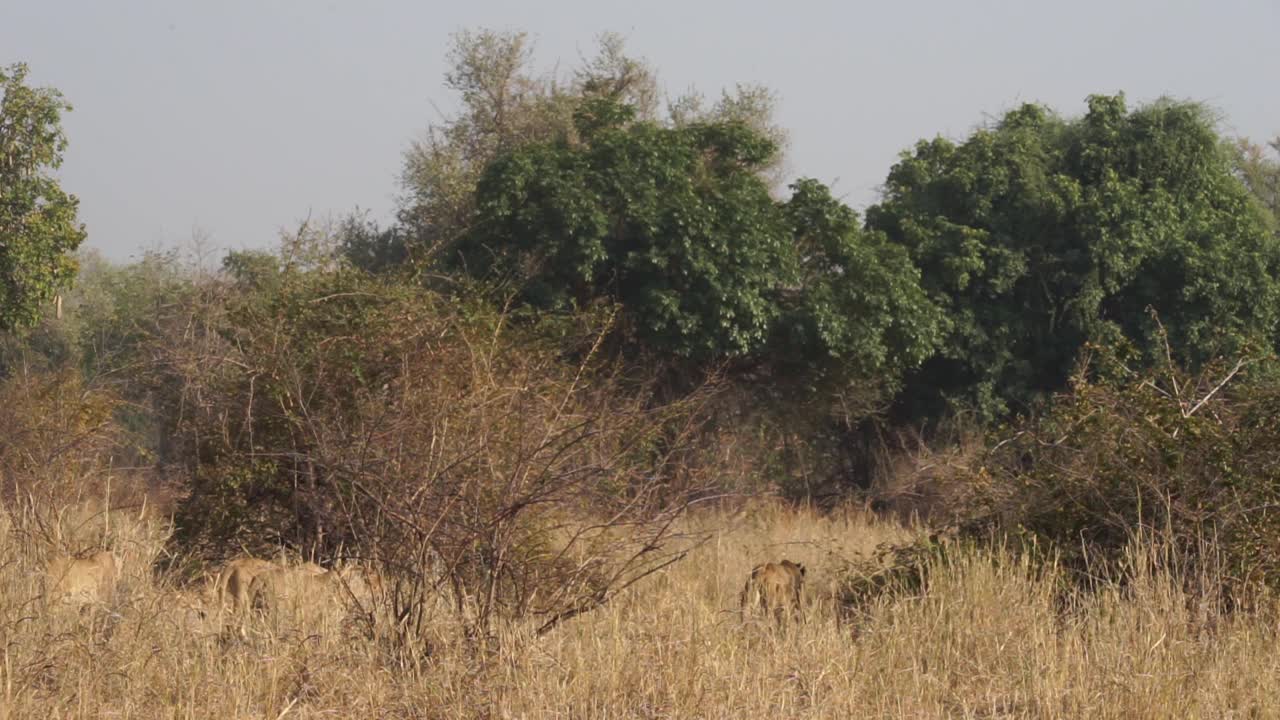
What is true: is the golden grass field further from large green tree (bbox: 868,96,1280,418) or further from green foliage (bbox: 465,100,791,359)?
large green tree (bbox: 868,96,1280,418)

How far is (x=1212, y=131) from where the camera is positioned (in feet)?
64.4

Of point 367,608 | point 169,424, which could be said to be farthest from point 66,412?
point 367,608

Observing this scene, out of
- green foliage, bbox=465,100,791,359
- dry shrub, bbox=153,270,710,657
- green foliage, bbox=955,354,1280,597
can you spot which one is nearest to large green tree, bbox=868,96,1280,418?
green foliage, bbox=465,100,791,359

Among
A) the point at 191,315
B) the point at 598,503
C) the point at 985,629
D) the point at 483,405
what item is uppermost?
the point at 191,315

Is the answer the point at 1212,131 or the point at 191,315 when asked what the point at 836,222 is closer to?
the point at 1212,131

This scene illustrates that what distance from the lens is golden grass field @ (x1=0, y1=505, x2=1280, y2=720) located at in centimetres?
499

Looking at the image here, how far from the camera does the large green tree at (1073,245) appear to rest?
18.3 meters

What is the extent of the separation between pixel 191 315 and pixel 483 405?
17.1 ft

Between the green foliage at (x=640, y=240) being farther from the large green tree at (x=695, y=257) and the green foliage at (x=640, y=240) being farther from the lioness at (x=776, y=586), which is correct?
the lioness at (x=776, y=586)

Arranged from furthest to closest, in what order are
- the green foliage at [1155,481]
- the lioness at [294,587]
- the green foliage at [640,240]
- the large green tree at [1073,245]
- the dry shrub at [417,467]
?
1. the large green tree at [1073,245]
2. the green foliage at [640,240]
3. the green foliage at [1155,481]
4. the lioness at [294,587]
5. the dry shrub at [417,467]

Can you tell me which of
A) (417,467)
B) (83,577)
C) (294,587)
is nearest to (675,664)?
(417,467)

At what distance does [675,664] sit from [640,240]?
1133cm

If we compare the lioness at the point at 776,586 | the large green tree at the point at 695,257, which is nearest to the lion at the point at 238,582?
the lioness at the point at 776,586

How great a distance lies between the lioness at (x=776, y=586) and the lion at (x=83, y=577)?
3335 millimetres
